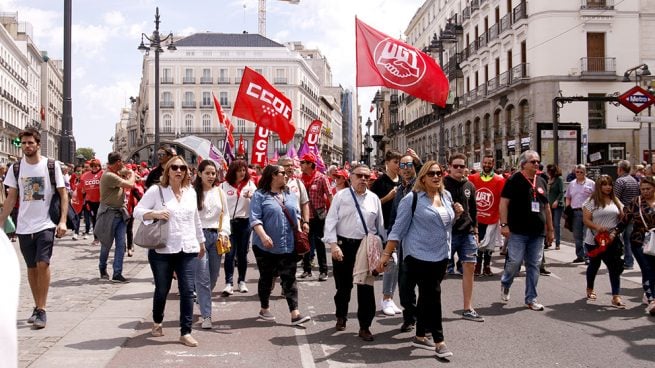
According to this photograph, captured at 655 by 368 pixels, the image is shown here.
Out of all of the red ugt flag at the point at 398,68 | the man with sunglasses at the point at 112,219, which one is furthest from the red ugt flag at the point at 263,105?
the man with sunglasses at the point at 112,219

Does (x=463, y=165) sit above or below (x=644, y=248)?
A: above

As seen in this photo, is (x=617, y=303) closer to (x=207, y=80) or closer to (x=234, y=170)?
(x=234, y=170)

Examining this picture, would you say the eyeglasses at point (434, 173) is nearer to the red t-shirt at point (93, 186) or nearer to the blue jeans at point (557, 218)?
the blue jeans at point (557, 218)

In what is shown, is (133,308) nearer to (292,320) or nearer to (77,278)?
(292,320)

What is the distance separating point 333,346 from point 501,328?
186 centimetres

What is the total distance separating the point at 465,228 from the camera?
7.75 metres

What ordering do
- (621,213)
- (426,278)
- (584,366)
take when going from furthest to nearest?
1. (621,213)
2. (426,278)
3. (584,366)

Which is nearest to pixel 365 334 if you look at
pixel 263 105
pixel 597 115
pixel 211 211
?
pixel 211 211

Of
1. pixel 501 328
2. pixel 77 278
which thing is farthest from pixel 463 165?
pixel 77 278

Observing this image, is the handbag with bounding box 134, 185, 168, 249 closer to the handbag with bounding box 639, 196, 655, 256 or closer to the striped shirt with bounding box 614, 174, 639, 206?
the handbag with bounding box 639, 196, 655, 256

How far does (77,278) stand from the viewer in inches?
395

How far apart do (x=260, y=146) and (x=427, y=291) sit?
10550 millimetres

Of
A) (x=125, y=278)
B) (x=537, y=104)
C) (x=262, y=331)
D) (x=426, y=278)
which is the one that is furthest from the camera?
(x=537, y=104)

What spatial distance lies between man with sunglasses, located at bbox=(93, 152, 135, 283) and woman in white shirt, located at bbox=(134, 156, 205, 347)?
144 inches
